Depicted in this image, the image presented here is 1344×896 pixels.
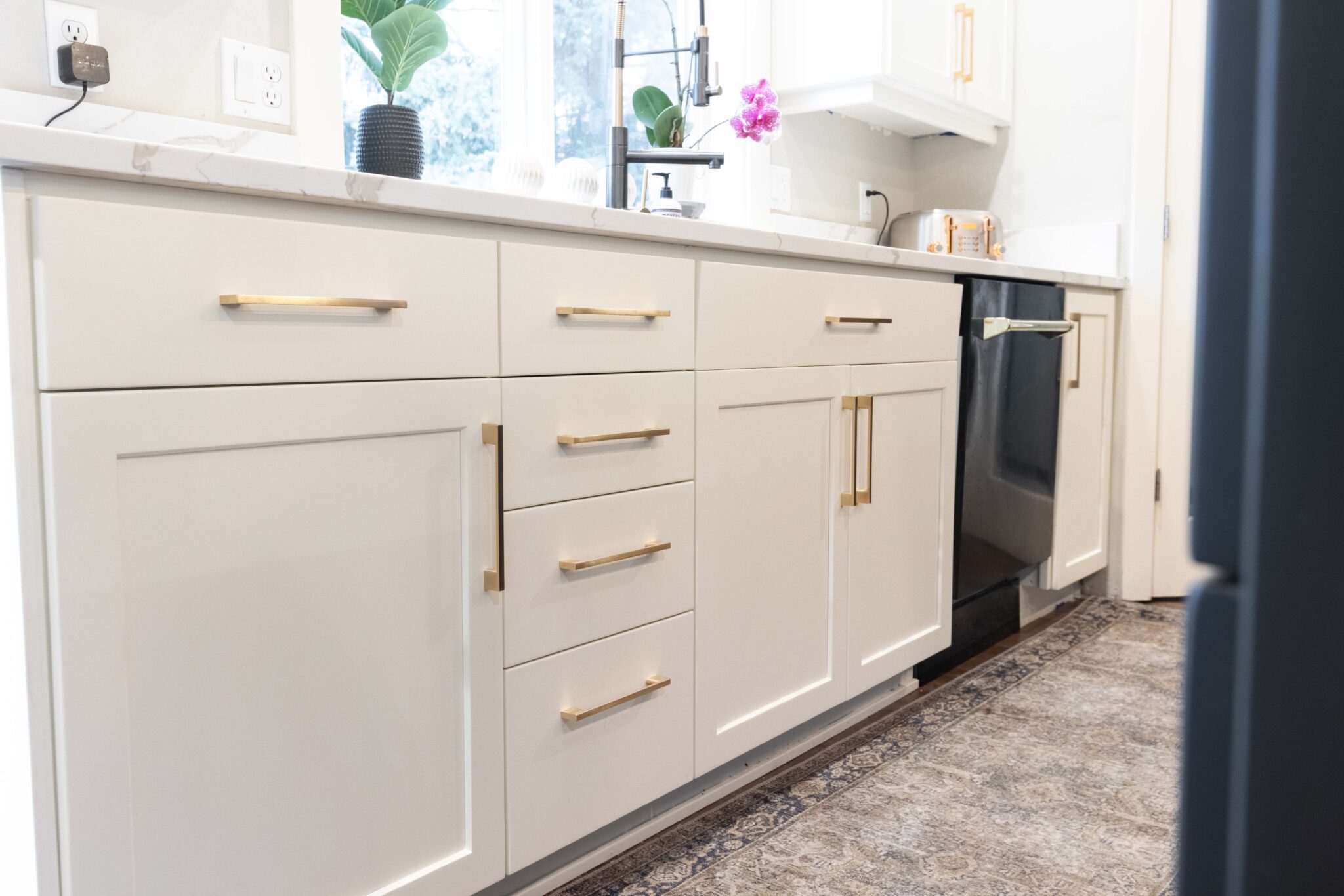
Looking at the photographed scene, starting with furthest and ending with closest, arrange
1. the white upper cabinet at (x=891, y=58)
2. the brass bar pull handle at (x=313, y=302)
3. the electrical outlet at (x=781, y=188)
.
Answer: the electrical outlet at (x=781, y=188)
the white upper cabinet at (x=891, y=58)
the brass bar pull handle at (x=313, y=302)

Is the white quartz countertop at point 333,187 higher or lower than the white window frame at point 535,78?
lower

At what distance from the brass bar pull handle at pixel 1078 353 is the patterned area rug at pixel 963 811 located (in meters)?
0.83

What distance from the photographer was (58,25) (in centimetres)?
133

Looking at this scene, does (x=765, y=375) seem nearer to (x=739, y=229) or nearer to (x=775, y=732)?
(x=739, y=229)

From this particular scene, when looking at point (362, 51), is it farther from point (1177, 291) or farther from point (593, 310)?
point (1177, 291)

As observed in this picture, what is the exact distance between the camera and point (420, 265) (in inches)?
43.7

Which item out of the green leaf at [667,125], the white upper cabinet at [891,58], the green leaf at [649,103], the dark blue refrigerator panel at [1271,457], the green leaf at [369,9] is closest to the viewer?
the dark blue refrigerator panel at [1271,457]

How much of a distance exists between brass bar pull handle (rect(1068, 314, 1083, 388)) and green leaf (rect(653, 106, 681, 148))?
1208 mm

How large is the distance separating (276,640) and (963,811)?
3.76ft

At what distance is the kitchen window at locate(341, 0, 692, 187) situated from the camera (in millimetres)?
2076

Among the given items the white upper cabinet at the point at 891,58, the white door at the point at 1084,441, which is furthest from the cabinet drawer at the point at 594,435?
the white door at the point at 1084,441

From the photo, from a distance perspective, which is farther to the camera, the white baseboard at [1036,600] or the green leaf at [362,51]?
the white baseboard at [1036,600]

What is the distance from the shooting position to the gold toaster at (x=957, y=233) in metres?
3.02

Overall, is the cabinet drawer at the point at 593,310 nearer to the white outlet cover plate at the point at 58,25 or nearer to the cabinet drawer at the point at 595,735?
the cabinet drawer at the point at 595,735
